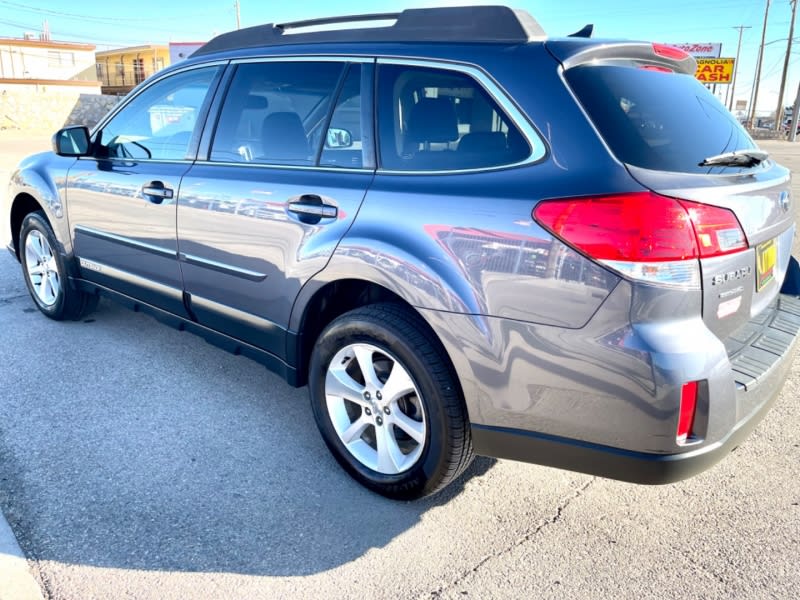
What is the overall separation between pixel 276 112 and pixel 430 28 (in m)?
0.92

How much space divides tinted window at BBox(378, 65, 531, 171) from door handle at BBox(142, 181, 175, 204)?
137cm

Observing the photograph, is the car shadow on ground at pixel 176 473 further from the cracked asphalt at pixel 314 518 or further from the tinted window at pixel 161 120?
the tinted window at pixel 161 120

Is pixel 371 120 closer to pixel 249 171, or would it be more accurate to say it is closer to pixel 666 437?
pixel 249 171

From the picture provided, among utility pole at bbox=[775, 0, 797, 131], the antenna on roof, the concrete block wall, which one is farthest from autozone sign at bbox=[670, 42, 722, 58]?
the antenna on roof

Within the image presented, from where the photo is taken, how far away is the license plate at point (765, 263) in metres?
2.29

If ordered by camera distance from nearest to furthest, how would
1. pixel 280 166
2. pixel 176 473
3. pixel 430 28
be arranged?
pixel 430 28 → pixel 176 473 → pixel 280 166

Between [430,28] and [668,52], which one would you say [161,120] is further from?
[668,52]

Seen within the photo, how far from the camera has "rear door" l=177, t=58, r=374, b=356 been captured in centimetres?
267

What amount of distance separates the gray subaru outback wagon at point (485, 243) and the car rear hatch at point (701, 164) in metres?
0.01

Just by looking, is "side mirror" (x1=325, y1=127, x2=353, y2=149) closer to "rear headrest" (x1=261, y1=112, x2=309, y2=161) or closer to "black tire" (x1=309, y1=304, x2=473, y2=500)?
"rear headrest" (x1=261, y1=112, x2=309, y2=161)

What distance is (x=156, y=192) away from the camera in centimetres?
346

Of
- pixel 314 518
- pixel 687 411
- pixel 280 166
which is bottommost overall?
pixel 314 518

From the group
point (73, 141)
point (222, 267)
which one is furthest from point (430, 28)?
point (73, 141)

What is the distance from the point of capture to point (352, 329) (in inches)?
102
